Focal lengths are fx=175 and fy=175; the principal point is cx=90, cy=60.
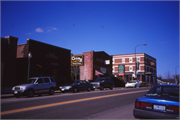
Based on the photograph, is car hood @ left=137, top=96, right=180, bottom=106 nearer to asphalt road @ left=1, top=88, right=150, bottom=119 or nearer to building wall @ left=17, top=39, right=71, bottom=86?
asphalt road @ left=1, top=88, right=150, bottom=119

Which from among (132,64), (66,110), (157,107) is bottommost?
(66,110)

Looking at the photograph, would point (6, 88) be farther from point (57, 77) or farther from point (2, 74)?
point (57, 77)

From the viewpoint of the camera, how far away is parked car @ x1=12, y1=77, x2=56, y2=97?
51.6 ft

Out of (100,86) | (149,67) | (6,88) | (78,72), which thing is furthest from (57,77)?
(149,67)

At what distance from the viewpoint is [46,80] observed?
18484 millimetres

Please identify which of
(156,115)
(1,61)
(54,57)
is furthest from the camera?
(54,57)

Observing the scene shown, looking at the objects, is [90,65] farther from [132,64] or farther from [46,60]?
[132,64]

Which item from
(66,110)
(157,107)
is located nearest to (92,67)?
(66,110)

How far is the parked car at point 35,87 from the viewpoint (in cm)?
1572

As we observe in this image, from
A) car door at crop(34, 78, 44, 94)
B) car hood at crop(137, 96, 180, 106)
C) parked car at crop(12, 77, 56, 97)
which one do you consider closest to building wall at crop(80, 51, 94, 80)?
parked car at crop(12, 77, 56, 97)

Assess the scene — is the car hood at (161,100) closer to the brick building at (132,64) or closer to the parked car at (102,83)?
the parked car at (102,83)

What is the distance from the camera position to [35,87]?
657 inches

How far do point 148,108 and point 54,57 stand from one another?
24632 mm

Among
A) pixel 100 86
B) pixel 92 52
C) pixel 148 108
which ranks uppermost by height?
pixel 92 52
